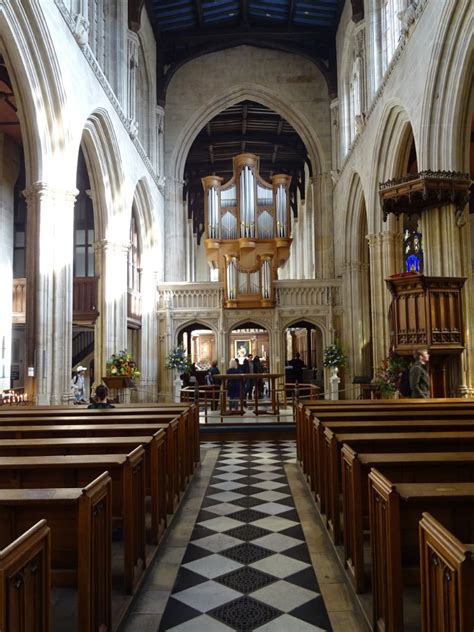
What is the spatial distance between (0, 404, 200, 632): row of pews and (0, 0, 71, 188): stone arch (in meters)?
5.91

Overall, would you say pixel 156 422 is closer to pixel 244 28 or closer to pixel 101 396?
pixel 101 396

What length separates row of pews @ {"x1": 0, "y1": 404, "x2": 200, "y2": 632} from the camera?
1800 mm

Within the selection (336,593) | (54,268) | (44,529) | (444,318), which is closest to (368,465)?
(336,593)

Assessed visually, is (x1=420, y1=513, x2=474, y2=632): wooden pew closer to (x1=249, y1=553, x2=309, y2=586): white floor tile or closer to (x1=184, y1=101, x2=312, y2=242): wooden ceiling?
(x1=249, y1=553, x2=309, y2=586): white floor tile

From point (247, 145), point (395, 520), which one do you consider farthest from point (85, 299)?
point (395, 520)

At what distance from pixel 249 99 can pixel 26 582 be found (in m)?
19.3

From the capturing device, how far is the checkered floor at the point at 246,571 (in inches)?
109

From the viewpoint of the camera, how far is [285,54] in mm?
19094

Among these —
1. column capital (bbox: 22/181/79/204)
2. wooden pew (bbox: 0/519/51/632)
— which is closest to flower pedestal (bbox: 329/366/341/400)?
column capital (bbox: 22/181/79/204)

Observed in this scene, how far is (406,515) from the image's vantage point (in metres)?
2.98

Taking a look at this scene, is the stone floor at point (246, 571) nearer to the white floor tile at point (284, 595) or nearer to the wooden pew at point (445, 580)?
the white floor tile at point (284, 595)

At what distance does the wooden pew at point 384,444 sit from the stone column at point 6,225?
10528mm

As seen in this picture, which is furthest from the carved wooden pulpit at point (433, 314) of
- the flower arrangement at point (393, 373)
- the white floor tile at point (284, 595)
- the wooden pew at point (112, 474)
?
the wooden pew at point (112, 474)

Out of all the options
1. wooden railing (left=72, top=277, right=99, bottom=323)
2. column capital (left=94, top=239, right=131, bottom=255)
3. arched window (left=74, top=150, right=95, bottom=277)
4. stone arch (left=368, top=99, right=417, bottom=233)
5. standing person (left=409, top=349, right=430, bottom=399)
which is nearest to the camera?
standing person (left=409, top=349, right=430, bottom=399)
